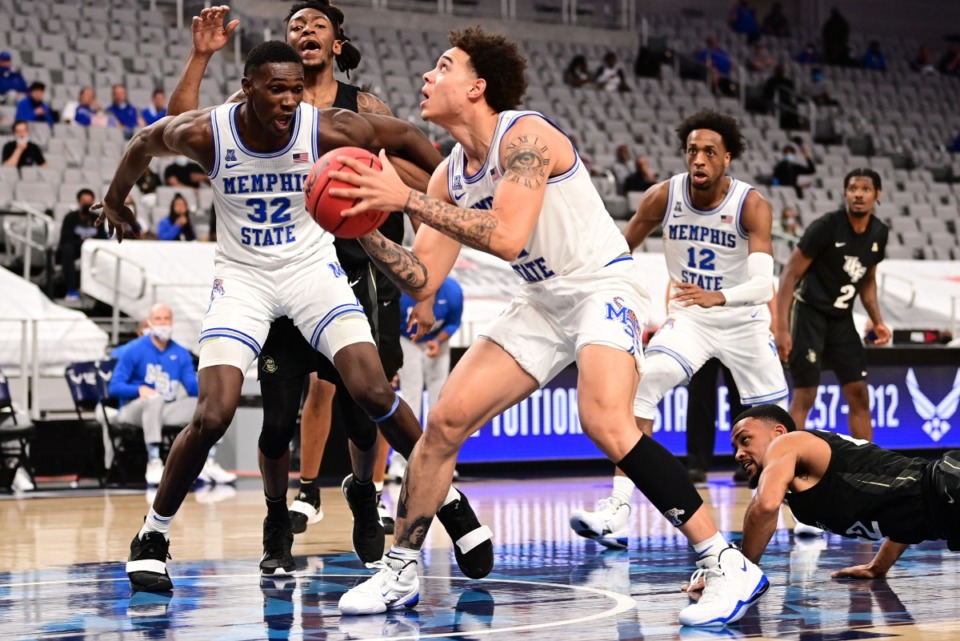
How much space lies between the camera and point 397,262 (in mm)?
4691

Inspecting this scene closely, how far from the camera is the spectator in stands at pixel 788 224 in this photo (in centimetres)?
1895

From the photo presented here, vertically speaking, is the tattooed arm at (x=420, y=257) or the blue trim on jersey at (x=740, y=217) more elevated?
the blue trim on jersey at (x=740, y=217)

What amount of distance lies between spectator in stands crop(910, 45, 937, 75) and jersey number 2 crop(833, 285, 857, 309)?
2057cm

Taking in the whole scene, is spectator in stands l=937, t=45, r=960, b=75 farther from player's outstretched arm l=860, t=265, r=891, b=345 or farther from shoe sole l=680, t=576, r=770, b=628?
shoe sole l=680, t=576, r=770, b=628

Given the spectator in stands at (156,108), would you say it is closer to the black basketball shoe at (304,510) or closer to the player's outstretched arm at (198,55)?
the black basketball shoe at (304,510)

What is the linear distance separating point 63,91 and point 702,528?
1451 centimetres

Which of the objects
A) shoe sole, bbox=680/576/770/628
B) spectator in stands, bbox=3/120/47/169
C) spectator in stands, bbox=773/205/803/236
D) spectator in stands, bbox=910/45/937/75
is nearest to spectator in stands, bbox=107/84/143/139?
spectator in stands, bbox=3/120/47/169

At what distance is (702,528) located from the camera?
475cm

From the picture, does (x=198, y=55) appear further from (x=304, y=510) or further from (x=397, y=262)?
(x=304, y=510)

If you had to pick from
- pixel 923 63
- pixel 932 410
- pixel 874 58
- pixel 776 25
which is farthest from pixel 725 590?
pixel 923 63

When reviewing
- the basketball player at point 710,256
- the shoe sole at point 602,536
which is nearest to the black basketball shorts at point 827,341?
the basketball player at point 710,256

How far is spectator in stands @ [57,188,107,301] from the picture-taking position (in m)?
13.8

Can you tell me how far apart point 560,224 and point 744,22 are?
23572 mm

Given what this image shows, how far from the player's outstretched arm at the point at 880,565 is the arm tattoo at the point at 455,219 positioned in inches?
86.8
